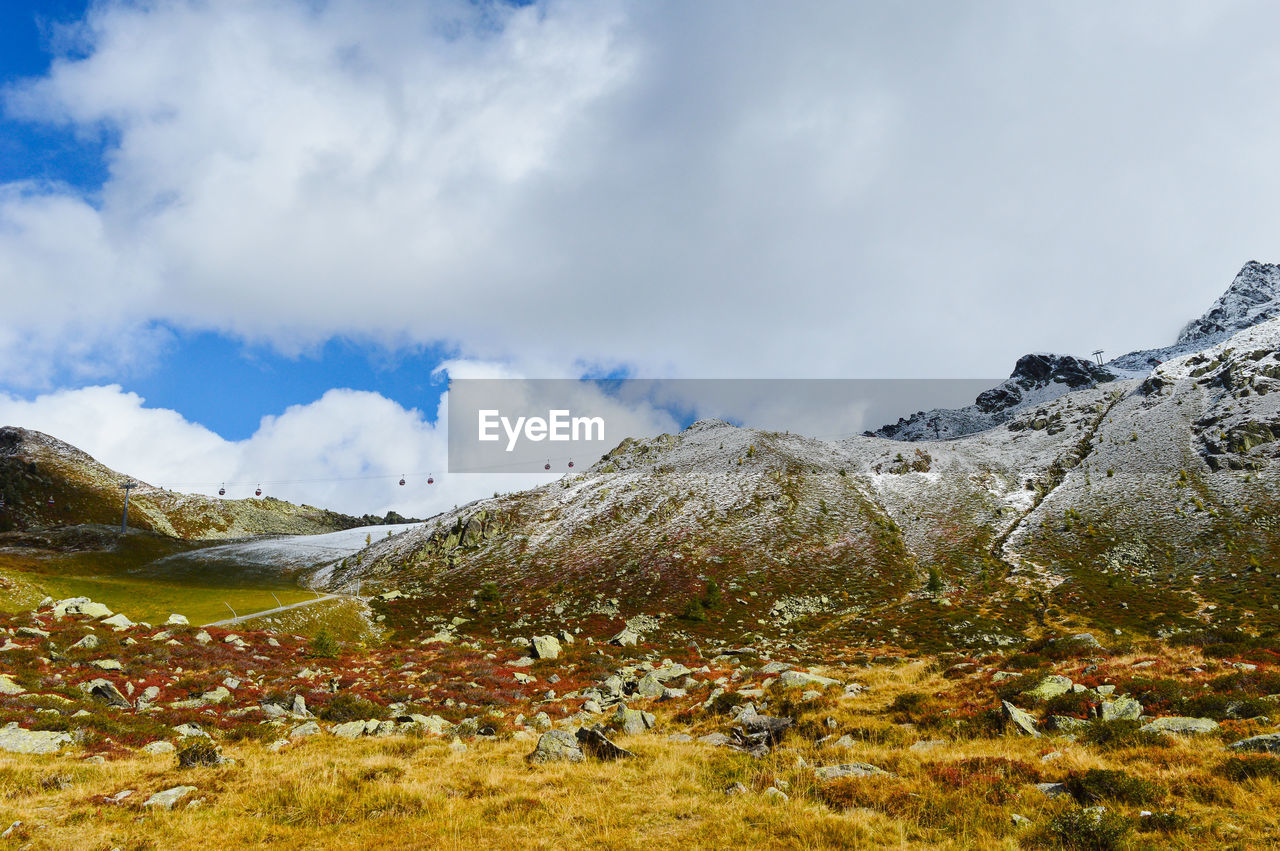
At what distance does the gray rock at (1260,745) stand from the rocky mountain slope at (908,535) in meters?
31.3

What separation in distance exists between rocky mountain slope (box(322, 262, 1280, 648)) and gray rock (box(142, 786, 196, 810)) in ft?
131

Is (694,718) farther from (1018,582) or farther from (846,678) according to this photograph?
(1018,582)

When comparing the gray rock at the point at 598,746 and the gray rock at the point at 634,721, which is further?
the gray rock at the point at 634,721

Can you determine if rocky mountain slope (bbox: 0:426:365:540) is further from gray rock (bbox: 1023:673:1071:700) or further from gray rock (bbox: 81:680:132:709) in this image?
gray rock (bbox: 1023:673:1071:700)

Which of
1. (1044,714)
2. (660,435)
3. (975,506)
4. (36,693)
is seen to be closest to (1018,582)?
(975,506)

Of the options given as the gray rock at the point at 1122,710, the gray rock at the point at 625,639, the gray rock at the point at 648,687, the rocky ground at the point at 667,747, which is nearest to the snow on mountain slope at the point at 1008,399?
the gray rock at the point at 625,639

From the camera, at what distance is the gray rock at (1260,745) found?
41.0ft

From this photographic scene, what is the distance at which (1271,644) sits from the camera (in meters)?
26.2

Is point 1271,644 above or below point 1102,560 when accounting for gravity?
above

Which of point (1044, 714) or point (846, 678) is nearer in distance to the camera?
point (1044, 714)

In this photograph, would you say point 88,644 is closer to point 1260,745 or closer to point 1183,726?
point 1183,726

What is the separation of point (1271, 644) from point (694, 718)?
28.3 meters

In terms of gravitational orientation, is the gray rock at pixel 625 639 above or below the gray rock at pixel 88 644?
below

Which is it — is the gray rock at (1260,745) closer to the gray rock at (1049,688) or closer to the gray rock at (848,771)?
the gray rock at (1049,688)
